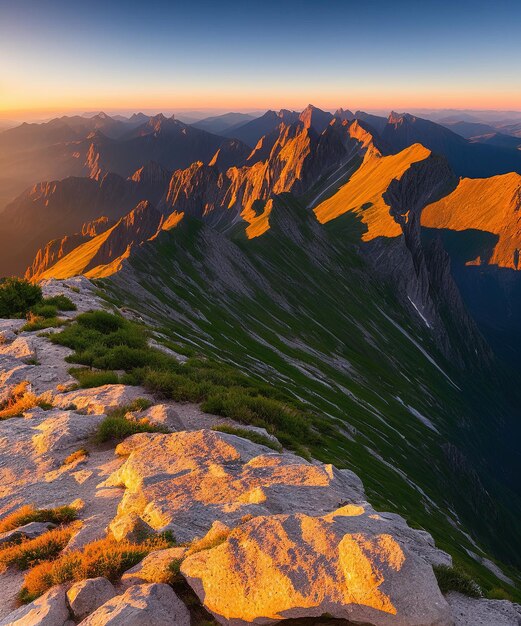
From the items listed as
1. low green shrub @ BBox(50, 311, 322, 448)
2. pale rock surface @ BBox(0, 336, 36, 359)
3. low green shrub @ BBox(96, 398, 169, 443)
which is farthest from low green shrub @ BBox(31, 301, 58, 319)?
low green shrub @ BBox(96, 398, 169, 443)

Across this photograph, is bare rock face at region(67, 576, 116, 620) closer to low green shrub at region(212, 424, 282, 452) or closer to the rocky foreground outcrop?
the rocky foreground outcrop

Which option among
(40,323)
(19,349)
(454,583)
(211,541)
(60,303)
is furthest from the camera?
(60,303)

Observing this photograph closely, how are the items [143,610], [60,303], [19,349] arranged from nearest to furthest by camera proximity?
[143,610] → [19,349] → [60,303]

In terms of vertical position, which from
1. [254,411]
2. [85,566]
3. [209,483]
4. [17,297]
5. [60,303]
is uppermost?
A: [17,297]

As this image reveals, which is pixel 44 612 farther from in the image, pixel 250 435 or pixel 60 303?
pixel 60 303

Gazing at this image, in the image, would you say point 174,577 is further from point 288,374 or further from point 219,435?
point 288,374

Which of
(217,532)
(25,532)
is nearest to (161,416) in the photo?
(25,532)
